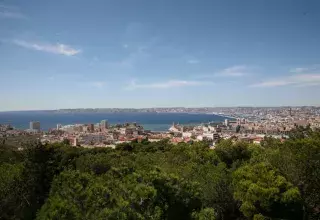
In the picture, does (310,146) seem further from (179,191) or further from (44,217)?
(44,217)

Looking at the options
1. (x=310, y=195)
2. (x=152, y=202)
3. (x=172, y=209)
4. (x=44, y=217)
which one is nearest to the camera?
(x=44, y=217)

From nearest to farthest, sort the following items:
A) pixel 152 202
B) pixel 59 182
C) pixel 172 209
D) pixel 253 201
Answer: pixel 152 202 < pixel 172 209 < pixel 59 182 < pixel 253 201

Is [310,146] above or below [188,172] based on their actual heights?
above

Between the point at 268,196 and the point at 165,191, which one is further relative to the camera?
the point at 268,196

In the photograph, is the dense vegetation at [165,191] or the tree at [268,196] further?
the tree at [268,196]

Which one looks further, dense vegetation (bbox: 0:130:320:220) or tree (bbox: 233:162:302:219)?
tree (bbox: 233:162:302:219)

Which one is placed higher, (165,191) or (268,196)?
(165,191)

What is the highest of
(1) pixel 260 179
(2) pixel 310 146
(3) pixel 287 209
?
(2) pixel 310 146

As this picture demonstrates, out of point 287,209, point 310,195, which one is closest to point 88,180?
point 287,209

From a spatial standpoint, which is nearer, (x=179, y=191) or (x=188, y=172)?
(x=179, y=191)

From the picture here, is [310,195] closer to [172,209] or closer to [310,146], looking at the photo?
[310,146]
